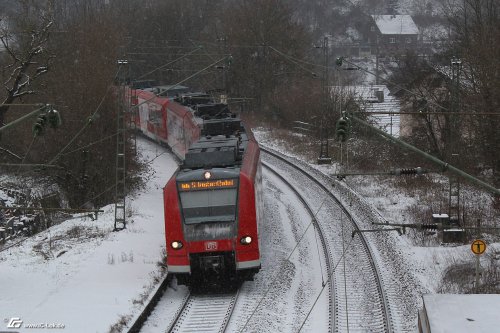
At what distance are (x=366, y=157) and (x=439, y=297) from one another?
68.6ft

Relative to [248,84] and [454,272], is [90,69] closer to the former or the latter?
[454,272]

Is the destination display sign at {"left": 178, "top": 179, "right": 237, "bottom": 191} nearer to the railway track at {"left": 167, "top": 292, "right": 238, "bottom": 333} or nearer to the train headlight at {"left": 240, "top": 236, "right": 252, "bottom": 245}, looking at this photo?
the train headlight at {"left": 240, "top": 236, "right": 252, "bottom": 245}

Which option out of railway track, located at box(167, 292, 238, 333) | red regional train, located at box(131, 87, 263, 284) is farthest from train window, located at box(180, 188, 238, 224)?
railway track, located at box(167, 292, 238, 333)

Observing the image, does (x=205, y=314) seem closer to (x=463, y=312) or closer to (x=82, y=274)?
(x=82, y=274)

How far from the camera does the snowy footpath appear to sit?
12.8 meters

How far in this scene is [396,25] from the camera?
127 meters

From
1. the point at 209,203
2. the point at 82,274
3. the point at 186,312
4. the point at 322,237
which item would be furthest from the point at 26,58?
the point at 186,312

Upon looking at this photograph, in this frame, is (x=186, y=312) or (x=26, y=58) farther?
(x=26, y=58)

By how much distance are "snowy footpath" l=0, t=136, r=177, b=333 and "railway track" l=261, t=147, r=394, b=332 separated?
4.14 m

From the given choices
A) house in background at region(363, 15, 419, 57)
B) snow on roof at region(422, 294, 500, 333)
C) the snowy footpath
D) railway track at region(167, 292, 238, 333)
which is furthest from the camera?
house in background at region(363, 15, 419, 57)

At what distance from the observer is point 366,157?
108 ft

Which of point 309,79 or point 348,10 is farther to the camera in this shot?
point 348,10

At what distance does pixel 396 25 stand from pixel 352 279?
11764 centimetres

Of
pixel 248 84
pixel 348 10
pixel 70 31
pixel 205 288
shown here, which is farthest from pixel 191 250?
pixel 348 10
